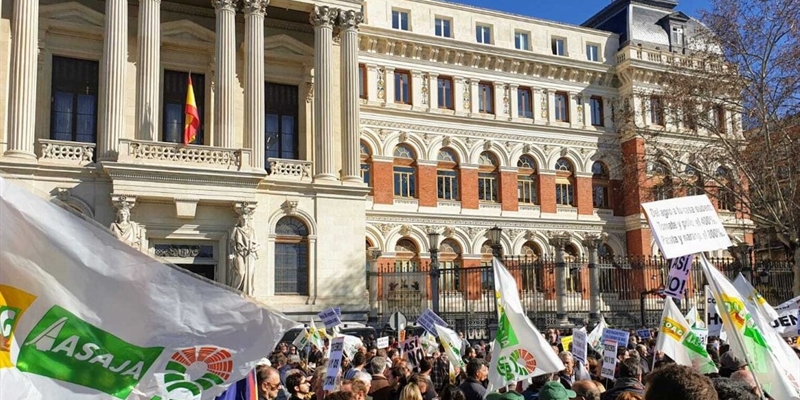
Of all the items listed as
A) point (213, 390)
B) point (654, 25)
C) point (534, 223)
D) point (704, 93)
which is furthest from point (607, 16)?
point (213, 390)

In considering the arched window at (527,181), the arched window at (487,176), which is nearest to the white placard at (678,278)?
the arched window at (487,176)

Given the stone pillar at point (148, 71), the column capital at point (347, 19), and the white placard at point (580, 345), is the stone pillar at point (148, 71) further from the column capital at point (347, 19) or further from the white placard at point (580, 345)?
the white placard at point (580, 345)

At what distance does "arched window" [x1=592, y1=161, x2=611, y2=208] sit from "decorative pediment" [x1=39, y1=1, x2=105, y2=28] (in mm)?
25992

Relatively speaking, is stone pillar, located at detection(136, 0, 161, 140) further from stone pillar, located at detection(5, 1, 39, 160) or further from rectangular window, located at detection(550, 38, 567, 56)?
rectangular window, located at detection(550, 38, 567, 56)

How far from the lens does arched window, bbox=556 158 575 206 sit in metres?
41.9

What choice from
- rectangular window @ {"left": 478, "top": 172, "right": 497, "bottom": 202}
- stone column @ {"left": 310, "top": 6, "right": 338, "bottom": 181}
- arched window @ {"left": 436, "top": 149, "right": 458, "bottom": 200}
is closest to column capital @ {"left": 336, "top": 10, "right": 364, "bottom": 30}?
stone column @ {"left": 310, "top": 6, "right": 338, "bottom": 181}

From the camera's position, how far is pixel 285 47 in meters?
31.5

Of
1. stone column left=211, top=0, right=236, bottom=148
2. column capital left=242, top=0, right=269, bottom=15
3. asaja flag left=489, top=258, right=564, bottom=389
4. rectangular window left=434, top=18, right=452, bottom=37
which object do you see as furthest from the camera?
rectangular window left=434, top=18, right=452, bottom=37

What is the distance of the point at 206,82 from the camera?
30359 millimetres

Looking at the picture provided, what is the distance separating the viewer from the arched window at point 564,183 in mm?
41938

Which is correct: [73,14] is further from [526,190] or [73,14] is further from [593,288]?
[526,190]

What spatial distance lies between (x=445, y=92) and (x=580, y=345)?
95.0 ft

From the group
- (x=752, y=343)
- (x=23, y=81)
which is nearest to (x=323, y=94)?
(x=23, y=81)

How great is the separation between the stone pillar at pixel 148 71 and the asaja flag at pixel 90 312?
23463 millimetres
